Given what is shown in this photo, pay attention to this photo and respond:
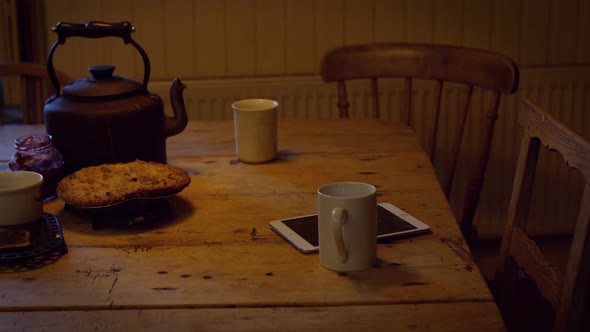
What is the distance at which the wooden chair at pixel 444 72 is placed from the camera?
1798 millimetres

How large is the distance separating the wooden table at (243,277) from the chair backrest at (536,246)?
0.13 meters

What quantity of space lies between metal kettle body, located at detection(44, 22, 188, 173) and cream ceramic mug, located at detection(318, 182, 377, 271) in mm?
455

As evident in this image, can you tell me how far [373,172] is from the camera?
1.50 meters

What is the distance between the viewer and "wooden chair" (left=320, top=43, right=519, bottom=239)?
1.80 meters

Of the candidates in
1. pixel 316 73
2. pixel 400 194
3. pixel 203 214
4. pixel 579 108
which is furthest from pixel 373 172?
pixel 579 108

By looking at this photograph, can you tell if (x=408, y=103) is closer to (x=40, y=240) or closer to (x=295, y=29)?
(x=295, y=29)

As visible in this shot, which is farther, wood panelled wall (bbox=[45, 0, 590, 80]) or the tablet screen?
wood panelled wall (bbox=[45, 0, 590, 80])

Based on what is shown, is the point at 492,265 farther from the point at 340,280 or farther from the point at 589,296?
the point at 340,280

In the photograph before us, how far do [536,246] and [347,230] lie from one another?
375 millimetres

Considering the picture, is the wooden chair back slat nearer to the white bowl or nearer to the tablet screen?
the tablet screen

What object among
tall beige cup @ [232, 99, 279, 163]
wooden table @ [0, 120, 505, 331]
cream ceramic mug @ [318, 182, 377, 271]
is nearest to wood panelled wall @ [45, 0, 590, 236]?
tall beige cup @ [232, 99, 279, 163]

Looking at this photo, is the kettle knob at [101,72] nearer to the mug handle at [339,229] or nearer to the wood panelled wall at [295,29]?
the mug handle at [339,229]

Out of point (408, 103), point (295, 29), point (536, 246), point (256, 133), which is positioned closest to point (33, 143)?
point (256, 133)

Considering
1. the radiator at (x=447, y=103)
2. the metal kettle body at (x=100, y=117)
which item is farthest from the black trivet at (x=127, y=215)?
the radiator at (x=447, y=103)
